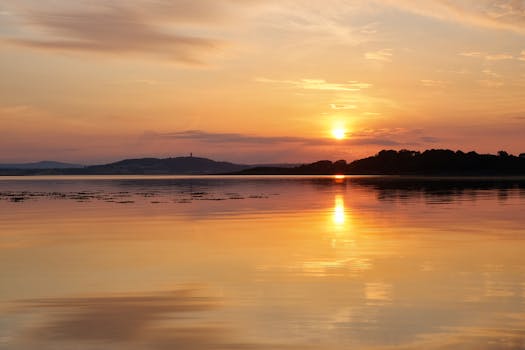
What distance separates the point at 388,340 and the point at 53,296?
27.7 feet

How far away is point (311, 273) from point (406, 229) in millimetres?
13122

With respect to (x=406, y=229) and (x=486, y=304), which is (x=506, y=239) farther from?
(x=486, y=304)

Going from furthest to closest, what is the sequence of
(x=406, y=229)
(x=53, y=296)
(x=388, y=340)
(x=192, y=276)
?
(x=406, y=229) → (x=192, y=276) → (x=53, y=296) → (x=388, y=340)

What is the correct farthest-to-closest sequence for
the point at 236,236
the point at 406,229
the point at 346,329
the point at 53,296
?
the point at 406,229 → the point at 236,236 → the point at 53,296 → the point at 346,329

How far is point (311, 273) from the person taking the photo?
17.5 m

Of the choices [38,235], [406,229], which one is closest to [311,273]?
[406,229]

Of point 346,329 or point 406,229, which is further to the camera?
point 406,229

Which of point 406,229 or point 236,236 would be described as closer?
point 236,236

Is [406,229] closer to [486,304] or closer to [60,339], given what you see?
[486,304]

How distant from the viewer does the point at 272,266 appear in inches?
739

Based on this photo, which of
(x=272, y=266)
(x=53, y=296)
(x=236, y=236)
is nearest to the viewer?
(x=53, y=296)

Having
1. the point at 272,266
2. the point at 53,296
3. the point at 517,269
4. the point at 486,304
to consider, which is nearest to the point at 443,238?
the point at 517,269

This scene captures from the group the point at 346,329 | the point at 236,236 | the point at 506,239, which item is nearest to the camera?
the point at 346,329

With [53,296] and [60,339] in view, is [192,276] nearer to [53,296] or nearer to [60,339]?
[53,296]
